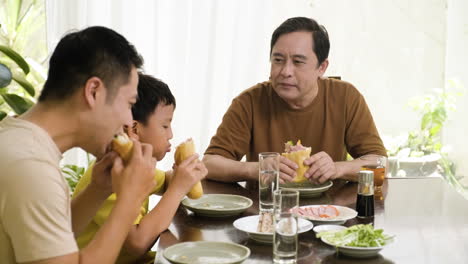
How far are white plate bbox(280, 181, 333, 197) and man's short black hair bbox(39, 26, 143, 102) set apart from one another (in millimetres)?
910

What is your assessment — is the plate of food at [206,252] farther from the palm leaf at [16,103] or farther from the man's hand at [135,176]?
the palm leaf at [16,103]

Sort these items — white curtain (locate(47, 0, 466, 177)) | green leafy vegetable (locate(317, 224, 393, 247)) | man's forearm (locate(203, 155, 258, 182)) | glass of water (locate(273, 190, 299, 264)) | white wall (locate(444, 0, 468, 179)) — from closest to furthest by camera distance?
1. glass of water (locate(273, 190, 299, 264))
2. green leafy vegetable (locate(317, 224, 393, 247))
3. man's forearm (locate(203, 155, 258, 182))
4. white curtain (locate(47, 0, 466, 177))
5. white wall (locate(444, 0, 468, 179))

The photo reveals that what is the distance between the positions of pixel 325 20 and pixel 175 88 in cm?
108

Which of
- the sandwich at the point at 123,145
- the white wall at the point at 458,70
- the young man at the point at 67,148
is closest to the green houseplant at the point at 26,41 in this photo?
the sandwich at the point at 123,145

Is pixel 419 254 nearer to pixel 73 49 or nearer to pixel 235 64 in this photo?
pixel 73 49

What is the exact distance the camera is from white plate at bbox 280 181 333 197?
→ 2256 millimetres

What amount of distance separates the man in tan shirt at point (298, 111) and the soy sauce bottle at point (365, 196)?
31.7 inches

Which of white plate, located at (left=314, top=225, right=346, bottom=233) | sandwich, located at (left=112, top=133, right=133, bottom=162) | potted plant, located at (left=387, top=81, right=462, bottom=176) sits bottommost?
potted plant, located at (left=387, top=81, right=462, bottom=176)

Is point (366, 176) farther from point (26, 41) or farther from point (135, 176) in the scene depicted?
point (26, 41)

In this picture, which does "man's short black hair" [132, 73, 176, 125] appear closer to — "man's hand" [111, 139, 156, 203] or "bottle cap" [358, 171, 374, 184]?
"man's hand" [111, 139, 156, 203]

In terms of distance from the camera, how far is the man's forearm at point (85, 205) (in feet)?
6.00

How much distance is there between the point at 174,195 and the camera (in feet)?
5.97

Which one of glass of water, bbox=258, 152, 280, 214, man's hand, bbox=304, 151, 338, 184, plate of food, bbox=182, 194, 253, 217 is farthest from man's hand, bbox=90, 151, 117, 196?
man's hand, bbox=304, 151, 338, 184

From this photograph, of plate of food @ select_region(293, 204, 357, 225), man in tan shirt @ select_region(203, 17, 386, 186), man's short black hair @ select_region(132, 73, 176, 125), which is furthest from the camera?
man in tan shirt @ select_region(203, 17, 386, 186)
